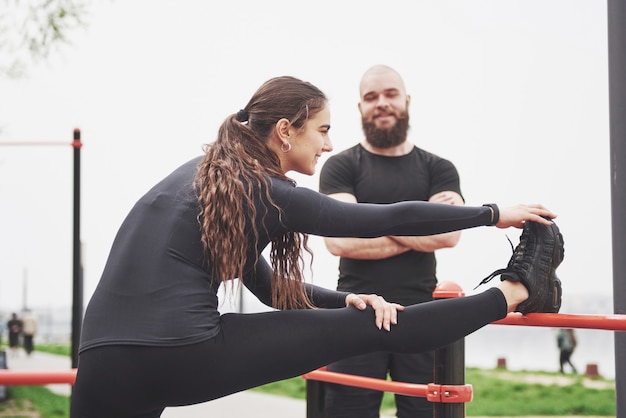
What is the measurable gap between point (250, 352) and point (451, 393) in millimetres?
704

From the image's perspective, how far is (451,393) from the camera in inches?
86.0

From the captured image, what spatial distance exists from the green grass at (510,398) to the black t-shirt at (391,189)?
4.15 metres

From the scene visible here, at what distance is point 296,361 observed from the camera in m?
1.81

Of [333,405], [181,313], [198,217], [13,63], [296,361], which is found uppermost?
[13,63]

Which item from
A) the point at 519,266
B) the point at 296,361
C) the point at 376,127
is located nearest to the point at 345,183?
the point at 376,127

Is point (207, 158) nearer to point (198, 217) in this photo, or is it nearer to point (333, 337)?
point (198, 217)

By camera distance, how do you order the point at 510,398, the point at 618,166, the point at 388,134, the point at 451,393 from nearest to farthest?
the point at 451,393
the point at 618,166
the point at 388,134
the point at 510,398

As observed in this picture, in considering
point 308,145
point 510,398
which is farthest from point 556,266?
point 510,398

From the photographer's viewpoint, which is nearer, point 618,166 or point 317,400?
point 618,166

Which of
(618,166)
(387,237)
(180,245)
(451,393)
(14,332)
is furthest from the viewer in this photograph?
(14,332)

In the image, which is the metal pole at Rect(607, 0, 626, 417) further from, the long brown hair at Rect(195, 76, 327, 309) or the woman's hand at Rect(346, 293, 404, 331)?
the long brown hair at Rect(195, 76, 327, 309)

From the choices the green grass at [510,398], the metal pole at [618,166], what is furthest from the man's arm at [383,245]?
the green grass at [510,398]

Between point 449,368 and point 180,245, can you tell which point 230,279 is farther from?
point 449,368

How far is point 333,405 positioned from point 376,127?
104 centimetres
